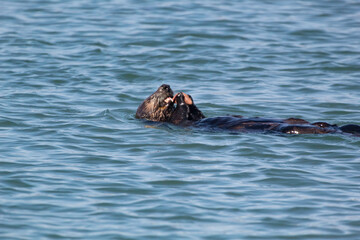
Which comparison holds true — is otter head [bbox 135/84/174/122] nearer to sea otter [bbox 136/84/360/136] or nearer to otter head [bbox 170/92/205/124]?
sea otter [bbox 136/84/360/136]

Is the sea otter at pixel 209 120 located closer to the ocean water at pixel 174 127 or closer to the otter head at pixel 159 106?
the otter head at pixel 159 106

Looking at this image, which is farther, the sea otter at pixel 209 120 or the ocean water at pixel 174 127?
the sea otter at pixel 209 120

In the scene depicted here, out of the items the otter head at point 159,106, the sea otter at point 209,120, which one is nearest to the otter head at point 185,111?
the sea otter at point 209,120

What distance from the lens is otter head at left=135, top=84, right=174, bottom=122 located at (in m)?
8.80

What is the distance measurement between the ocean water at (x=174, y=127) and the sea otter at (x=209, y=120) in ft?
0.41

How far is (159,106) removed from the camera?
8836 mm

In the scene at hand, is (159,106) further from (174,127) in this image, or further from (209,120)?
(209,120)

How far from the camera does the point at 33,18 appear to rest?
16.7 m

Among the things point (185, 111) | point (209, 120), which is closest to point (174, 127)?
point (185, 111)

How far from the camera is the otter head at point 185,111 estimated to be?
331 inches

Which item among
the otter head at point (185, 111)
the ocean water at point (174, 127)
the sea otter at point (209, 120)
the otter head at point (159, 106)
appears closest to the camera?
the ocean water at point (174, 127)

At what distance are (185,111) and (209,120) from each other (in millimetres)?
384

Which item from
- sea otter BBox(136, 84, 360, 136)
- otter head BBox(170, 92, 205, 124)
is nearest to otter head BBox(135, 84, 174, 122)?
sea otter BBox(136, 84, 360, 136)

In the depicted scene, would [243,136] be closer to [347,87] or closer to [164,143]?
[164,143]
